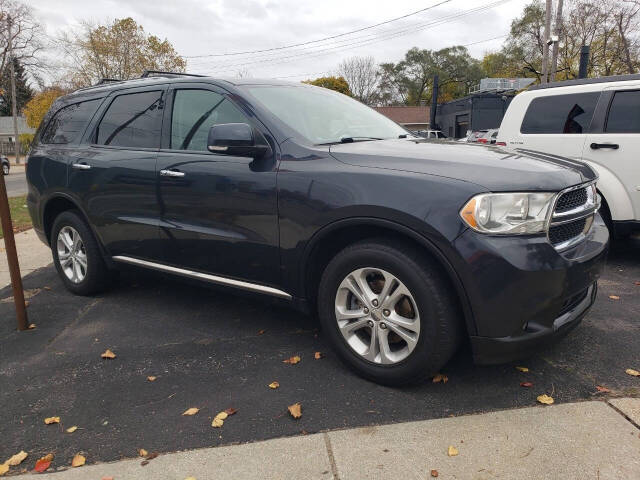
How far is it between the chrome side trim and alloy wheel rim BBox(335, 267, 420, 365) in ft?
1.52

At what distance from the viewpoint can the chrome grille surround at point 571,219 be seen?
2.59 metres

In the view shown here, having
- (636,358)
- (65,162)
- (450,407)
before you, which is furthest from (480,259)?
(65,162)

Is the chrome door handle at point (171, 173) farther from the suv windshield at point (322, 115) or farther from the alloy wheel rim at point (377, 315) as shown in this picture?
the alloy wheel rim at point (377, 315)

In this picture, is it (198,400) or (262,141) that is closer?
Answer: (198,400)

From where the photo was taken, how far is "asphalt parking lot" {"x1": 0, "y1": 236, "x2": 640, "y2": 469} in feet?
8.50

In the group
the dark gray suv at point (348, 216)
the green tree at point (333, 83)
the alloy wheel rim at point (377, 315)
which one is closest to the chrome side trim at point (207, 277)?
the dark gray suv at point (348, 216)

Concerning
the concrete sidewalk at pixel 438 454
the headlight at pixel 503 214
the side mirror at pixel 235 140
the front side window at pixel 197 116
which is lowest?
the concrete sidewalk at pixel 438 454

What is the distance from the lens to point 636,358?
3.18 metres

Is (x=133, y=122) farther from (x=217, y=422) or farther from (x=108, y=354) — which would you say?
(x=217, y=422)

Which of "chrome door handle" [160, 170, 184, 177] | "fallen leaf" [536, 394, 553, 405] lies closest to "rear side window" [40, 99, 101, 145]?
"chrome door handle" [160, 170, 184, 177]

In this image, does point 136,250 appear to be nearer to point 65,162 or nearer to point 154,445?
point 65,162

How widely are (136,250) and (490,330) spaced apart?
2817 millimetres

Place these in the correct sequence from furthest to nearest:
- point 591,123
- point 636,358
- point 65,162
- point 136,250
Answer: point 591,123 < point 65,162 < point 136,250 < point 636,358

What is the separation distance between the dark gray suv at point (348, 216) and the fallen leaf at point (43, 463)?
1.45 meters
